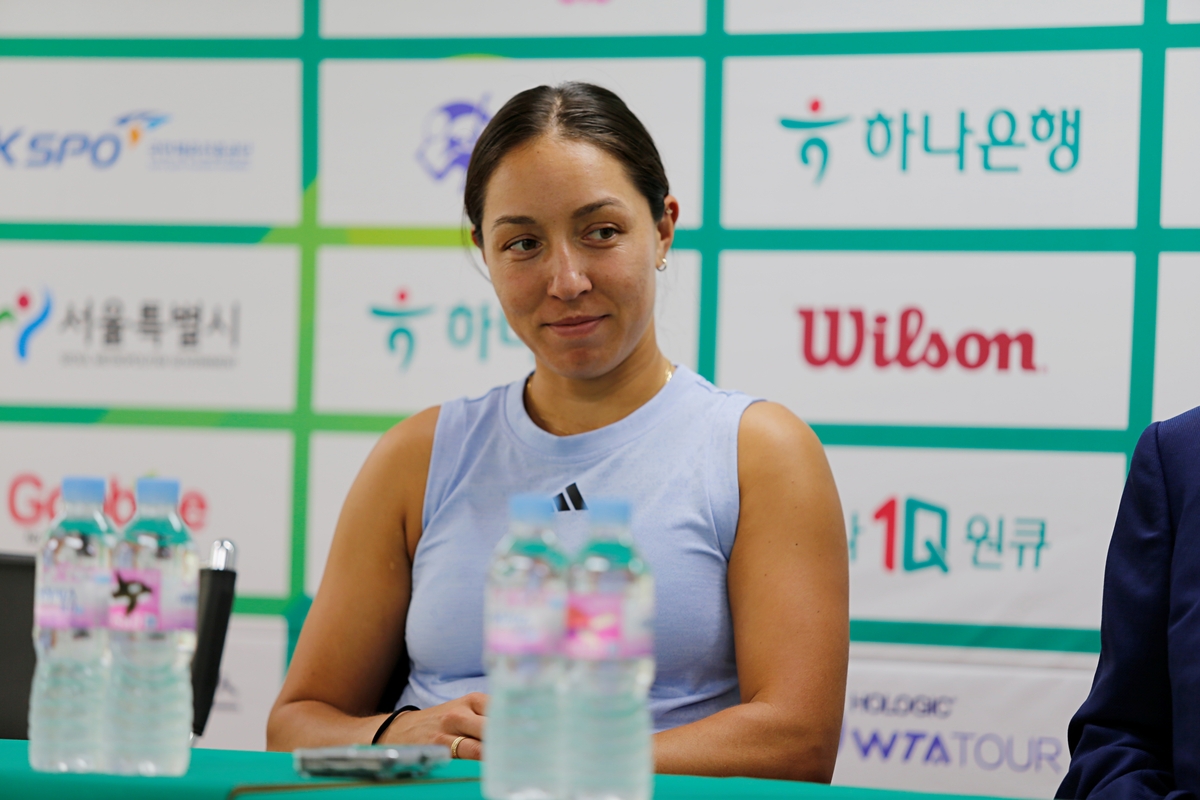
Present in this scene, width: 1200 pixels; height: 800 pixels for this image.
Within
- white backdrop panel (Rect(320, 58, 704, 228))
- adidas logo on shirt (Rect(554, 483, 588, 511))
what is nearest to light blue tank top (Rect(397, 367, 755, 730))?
adidas logo on shirt (Rect(554, 483, 588, 511))

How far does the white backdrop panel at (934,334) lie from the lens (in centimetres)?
229

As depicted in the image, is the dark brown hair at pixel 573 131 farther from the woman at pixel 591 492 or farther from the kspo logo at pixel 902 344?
the kspo logo at pixel 902 344

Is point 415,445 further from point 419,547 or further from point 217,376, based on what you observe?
point 217,376

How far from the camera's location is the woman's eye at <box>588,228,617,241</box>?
55.9 inches

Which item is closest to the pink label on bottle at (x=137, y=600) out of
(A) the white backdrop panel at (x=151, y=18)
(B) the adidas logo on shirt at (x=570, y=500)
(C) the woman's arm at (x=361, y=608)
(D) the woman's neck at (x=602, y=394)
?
(C) the woman's arm at (x=361, y=608)

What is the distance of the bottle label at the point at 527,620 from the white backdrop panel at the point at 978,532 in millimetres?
1688

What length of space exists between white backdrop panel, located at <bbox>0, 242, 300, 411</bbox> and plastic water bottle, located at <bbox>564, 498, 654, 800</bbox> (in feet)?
6.24

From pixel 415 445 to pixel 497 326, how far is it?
1.00m

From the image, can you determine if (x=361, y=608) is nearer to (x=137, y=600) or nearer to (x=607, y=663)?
(x=137, y=600)

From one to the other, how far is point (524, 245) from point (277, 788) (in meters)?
0.79

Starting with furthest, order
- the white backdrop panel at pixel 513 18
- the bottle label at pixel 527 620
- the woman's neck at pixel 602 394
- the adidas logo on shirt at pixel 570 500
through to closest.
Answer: the white backdrop panel at pixel 513 18 < the woman's neck at pixel 602 394 < the adidas logo on shirt at pixel 570 500 < the bottle label at pixel 527 620

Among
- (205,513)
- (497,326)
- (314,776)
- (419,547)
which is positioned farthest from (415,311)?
(314,776)

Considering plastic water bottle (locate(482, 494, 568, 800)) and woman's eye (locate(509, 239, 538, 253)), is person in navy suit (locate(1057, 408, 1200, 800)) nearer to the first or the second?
plastic water bottle (locate(482, 494, 568, 800))

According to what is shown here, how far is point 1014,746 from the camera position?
7.52ft
